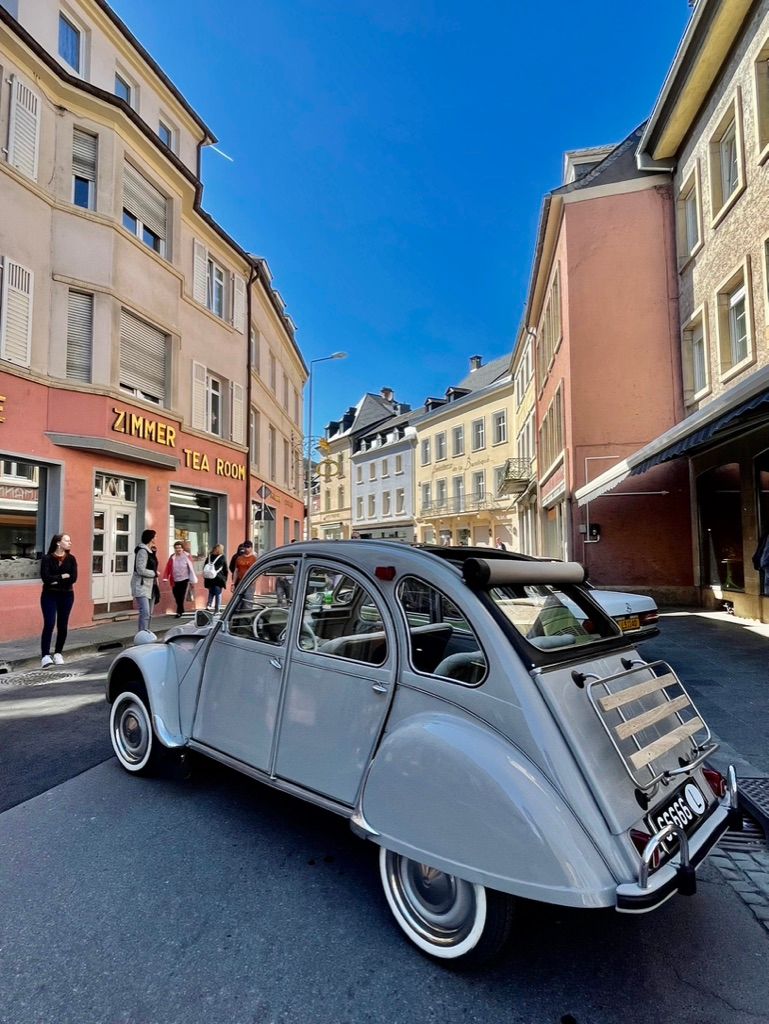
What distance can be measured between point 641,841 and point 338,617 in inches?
67.6

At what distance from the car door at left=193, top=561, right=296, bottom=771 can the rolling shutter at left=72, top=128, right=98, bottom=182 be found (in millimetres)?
12278

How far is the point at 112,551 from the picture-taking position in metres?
12.4

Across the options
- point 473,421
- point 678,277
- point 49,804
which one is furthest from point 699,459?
point 473,421

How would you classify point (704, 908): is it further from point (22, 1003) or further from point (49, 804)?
point (49, 804)

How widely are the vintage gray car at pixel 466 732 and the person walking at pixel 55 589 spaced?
226 inches

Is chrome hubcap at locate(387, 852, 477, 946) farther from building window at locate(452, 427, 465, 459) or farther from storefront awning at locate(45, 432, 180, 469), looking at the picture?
building window at locate(452, 427, 465, 459)

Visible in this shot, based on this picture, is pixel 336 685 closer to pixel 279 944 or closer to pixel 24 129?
pixel 279 944

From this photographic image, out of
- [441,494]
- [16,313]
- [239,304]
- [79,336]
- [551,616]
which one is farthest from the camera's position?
[441,494]

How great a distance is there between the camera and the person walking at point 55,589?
318 inches

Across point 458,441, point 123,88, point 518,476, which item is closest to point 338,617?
point 123,88

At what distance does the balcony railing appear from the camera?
94.0 ft

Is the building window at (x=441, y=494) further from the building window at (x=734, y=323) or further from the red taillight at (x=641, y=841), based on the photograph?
the red taillight at (x=641, y=841)

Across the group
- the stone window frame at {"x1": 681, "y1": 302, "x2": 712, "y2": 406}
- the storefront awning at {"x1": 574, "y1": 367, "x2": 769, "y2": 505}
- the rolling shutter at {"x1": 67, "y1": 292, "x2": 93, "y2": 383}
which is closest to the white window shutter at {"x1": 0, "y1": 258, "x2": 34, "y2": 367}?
the rolling shutter at {"x1": 67, "y1": 292, "x2": 93, "y2": 383}

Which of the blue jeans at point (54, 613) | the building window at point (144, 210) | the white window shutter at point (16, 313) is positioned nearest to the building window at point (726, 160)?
the building window at point (144, 210)
